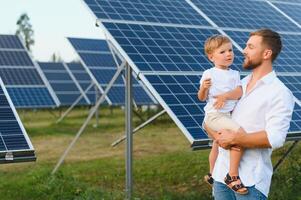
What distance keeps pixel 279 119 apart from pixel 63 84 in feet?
69.1

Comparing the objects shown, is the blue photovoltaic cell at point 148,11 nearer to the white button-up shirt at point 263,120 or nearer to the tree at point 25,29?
the white button-up shirt at point 263,120

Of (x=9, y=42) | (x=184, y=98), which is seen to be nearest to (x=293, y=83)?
(x=184, y=98)

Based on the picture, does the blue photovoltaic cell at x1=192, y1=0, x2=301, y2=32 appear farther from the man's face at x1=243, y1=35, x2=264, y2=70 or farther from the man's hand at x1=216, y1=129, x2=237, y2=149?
the man's hand at x1=216, y1=129, x2=237, y2=149

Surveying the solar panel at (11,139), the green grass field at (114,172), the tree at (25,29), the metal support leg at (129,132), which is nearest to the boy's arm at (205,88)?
the solar panel at (11,139)

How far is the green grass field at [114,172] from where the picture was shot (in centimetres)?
818

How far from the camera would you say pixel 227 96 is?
3771 mm

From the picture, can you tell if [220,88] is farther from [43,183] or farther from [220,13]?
[220,13]

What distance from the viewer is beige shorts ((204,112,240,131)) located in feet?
11.7

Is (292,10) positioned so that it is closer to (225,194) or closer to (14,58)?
(225,194)

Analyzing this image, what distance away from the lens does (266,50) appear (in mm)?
3441

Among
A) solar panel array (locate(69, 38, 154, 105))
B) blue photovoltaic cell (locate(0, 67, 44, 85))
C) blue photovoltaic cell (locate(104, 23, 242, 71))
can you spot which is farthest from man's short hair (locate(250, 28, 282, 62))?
blue photovoltaic cell (locate(0, 67, 44, 85))

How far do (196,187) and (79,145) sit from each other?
21.6 feet

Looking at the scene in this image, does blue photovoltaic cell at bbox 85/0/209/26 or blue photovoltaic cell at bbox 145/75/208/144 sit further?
blue photovoltaic cell at bbox 85/0/209/26

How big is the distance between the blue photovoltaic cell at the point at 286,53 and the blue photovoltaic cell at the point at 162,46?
2.38 feet
